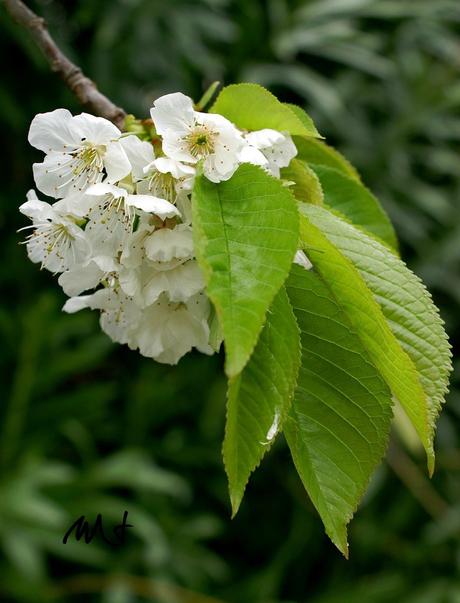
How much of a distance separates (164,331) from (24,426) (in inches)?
51.6

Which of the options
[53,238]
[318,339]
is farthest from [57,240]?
[318,339]

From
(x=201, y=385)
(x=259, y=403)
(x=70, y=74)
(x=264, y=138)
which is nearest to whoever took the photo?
(x=259, y=403)

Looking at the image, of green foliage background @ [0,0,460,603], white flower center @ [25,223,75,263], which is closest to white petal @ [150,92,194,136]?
white flower center @ [25,223,75,263]

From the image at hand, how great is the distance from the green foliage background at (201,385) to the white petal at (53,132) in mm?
1143

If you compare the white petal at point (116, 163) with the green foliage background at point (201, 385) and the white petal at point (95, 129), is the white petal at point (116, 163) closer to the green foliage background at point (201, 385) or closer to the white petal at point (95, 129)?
the white petal at point (95, 129)

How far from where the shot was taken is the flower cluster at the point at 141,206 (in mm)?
540

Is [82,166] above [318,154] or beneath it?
above

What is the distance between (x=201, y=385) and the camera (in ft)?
6.82

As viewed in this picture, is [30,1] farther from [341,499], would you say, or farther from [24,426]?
[341,499]

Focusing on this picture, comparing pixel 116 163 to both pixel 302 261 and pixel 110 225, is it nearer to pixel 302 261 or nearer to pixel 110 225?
pixel 110 225

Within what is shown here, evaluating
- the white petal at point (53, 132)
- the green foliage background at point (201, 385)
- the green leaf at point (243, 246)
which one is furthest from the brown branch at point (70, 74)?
the green foliage background at point (201, 385)

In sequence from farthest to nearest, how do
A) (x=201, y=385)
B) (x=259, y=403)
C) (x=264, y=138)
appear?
1. (x=201, y=385)
2. (x=264, y=138)
3. (x=259, y=403)

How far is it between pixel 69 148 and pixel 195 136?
0.10m

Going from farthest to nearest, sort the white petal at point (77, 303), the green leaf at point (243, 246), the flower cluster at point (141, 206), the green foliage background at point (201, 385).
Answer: the green foliage background at point (201, 385), the white petal at point (77, 303), the flower cluster at point (141, 206), the green leaf at point (243, 246)
